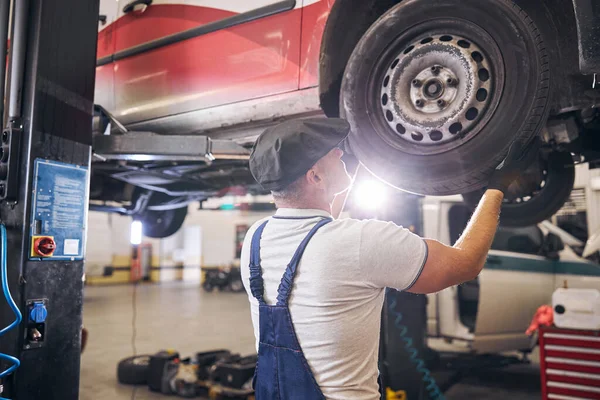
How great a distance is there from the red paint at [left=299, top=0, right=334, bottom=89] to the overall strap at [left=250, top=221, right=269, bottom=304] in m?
1.07

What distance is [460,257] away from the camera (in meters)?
1.19

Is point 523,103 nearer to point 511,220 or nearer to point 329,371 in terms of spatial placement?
point 329,371

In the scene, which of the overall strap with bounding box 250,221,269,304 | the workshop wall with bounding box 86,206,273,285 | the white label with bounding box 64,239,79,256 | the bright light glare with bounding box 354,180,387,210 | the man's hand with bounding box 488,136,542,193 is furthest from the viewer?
the workshop wall with bounding box 86,206,273,285

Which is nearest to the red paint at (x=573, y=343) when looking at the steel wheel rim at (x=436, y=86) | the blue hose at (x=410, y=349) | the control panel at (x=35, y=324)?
the blue hose at (x=410, y=349)

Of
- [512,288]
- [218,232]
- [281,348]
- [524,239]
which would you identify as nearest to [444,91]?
[281,348]

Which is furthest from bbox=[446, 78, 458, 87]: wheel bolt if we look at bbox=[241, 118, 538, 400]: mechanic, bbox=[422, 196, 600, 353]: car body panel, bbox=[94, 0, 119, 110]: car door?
bbox=[422, 196, 600, 353]: car body panel

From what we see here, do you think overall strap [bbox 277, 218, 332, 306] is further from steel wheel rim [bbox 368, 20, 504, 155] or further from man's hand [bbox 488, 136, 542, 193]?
steel wheel rim [bbox 368, 20, 504, 155]

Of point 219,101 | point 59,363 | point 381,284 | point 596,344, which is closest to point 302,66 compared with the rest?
point 219,101

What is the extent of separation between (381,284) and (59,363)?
1.52 meters

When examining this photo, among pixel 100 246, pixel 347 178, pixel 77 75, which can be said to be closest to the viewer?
pixel 347 178

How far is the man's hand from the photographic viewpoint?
1.41 m

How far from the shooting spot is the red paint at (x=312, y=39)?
7.07ft

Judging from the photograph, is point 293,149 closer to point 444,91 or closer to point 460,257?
point 460,257

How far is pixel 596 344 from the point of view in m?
3.07
